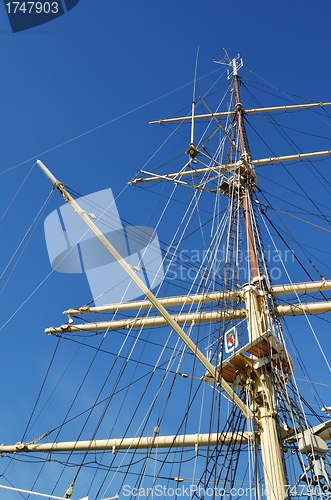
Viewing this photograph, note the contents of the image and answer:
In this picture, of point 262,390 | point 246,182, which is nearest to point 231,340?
point 262,390

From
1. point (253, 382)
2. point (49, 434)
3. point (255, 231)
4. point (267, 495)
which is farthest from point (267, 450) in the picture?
point (49, 434)

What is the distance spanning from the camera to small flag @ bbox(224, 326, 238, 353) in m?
10.3

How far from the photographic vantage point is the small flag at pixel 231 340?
33.9ft

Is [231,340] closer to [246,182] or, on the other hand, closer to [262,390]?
[262,390]

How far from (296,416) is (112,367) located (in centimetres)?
481

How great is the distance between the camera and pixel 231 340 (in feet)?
34.5

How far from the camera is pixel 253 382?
10.4m

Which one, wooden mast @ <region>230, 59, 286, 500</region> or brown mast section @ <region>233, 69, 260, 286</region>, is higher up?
brown mast section @ <region>233, 69, 260, 286</region>

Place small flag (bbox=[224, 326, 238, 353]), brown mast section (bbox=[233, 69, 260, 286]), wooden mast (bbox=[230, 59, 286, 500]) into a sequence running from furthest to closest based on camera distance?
1. brown mast section (bbox=[233, 69, 260, 286])
2. small flag (bbox=[224, 326, 238, 353])
3. wooden mast (bbox=[230, 59, 286, 500])

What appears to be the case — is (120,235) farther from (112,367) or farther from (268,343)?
(268,343)

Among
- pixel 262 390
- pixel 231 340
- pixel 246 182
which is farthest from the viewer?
pixel 246 182

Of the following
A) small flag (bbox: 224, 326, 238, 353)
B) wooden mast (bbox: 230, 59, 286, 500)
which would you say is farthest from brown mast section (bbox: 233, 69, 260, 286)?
small flag (bbox: 224, 326, 238, 353)

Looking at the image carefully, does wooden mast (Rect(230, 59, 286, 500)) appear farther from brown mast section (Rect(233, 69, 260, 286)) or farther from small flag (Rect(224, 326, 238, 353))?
small flag (Rect(224, 326, 238, 353))

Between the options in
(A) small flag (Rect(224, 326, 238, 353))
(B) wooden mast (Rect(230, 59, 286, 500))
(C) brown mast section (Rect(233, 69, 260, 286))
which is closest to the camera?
(B) wooden mast (Rect(230, 59, 286, 500))
